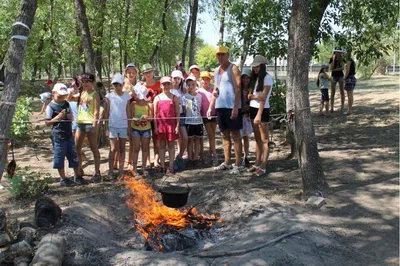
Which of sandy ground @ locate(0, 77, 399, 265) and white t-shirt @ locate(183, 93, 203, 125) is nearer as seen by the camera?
sandy ground @ locate(0, 77, 399, 265)

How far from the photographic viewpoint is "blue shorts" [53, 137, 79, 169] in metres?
6.59

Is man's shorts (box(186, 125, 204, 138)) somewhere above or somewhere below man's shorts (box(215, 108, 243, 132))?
below

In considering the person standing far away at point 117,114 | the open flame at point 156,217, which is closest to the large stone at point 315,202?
the open flame at point 156,217

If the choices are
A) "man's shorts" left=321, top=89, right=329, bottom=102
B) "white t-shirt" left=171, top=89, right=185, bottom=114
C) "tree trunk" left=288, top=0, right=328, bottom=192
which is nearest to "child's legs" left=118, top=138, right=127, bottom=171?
"white t-shirt" left=171, top=89, right=185, bottom=114

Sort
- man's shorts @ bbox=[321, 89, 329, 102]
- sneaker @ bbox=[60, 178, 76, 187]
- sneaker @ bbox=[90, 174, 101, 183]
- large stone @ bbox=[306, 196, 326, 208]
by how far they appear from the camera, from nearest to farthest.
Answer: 1. large stone @ bbox=[306, 196, 326, 208]
2. sneaker @ bbox=[60, 178, 76, 187]
3. sneaker @ bbox=[90, 174, 101, 183]
4. man's shorts @ bbox=[321, 89, 329, 102]

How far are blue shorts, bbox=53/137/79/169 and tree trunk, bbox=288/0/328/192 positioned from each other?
3.62m

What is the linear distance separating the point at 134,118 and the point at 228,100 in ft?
5.48

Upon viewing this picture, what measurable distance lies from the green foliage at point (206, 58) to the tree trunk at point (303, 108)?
66.1 metres

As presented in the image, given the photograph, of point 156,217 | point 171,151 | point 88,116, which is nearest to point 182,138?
point 171,151

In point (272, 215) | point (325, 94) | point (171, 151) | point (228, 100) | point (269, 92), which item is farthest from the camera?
point (325, 94)

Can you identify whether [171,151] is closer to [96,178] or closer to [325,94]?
[96,178]

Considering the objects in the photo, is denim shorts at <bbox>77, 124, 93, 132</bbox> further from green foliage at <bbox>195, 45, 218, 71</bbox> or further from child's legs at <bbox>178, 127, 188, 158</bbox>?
green foliage at <bbox>195, 45, 218, 71</bbox>

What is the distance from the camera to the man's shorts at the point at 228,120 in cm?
709

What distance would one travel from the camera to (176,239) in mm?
4961
